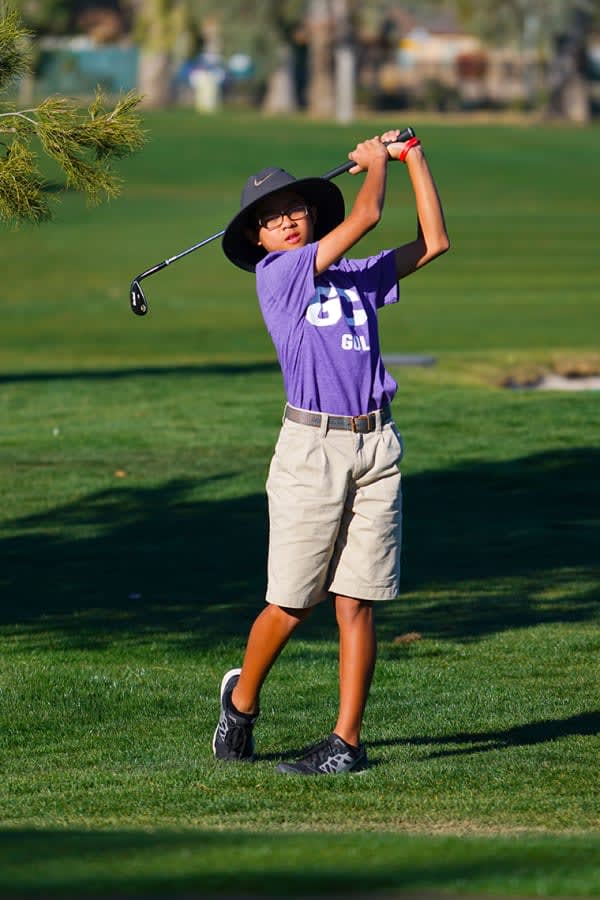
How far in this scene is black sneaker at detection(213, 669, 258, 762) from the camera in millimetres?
6078

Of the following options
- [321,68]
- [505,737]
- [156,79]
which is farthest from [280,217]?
[156,79]

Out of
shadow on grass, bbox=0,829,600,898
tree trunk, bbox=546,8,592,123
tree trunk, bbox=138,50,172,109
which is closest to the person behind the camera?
shadow on grass, bbox=0,829,600,898

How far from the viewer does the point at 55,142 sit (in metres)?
7.57

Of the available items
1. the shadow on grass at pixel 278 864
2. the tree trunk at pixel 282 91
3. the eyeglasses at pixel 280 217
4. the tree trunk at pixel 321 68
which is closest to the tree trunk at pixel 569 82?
the tree trunk at pixel 321 68

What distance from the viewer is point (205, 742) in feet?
21.1

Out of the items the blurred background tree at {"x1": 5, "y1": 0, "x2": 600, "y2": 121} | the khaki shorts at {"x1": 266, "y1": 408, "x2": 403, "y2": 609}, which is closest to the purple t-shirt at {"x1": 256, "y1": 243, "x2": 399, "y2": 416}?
the khaki shorts at {"x1": 266, "y1": 408, "x2": 403, "y2": 609}

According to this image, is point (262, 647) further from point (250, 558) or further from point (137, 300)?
point (250, 558)

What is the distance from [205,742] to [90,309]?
21.2 meters

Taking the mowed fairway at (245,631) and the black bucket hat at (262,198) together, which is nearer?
the mowed fairway at (245,631)

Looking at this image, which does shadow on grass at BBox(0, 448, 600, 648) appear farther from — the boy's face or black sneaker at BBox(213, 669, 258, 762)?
the boy's face

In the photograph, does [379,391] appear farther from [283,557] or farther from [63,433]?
[63,433]

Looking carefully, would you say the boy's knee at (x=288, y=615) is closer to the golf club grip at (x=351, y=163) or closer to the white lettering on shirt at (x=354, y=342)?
the white lettering on shirt at (x=354, y=342)

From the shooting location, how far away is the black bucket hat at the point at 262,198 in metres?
5.92

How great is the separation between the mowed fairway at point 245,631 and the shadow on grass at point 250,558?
0.03 meters
